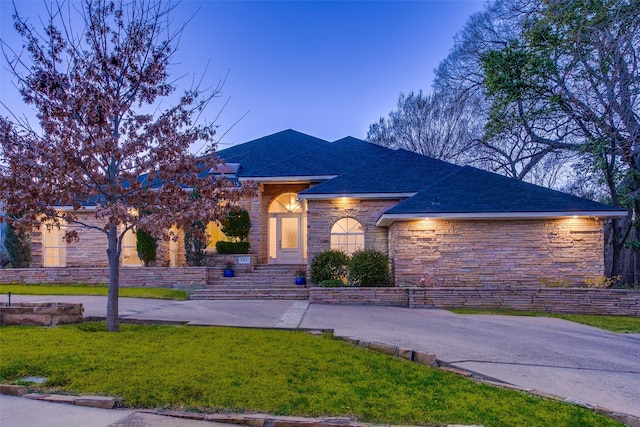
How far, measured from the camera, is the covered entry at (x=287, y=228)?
1834 centimetres

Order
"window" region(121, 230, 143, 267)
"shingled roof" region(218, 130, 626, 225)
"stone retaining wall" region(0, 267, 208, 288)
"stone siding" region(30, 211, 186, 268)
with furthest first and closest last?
"window" region(121, 230, 143, 267) < "stone siding" region(30, 211, 186, 268) < "stone retaining wall" region(0, 267, 208, 288) < "shingled roof" region(218, 130, 626, 225)

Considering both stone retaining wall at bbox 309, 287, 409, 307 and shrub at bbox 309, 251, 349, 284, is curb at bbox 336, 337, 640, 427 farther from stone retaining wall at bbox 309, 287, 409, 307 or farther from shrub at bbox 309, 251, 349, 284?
shrub at bbox 309, 251, 349, 284

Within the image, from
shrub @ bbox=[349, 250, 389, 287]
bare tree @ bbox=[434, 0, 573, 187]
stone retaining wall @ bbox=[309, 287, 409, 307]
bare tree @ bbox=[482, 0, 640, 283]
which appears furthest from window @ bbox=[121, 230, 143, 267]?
bare tree @ bbox=[482, 0, 640, 283]

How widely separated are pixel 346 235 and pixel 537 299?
6.61 meters

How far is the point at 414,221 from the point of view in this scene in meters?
13.0

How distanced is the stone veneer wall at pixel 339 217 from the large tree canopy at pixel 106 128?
7.83 meters

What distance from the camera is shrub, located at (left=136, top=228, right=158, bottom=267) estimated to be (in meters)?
15.3

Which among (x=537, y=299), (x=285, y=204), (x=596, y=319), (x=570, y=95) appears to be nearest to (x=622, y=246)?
(x=570, y=95)

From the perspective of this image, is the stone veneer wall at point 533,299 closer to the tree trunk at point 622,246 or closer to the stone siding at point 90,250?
the tree trunk at point 622,246

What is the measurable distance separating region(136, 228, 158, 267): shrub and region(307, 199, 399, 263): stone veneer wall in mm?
6115

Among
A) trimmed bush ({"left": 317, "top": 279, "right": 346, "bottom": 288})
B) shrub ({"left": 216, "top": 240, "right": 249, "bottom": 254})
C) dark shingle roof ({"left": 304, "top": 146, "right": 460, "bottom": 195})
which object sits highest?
dark shingle roof ({"left": 304, "top": 146, "right": 460, "bottom": 195})

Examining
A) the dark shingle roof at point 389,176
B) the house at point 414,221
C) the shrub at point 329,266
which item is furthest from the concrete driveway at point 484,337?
the dark shingle roof at point 389,176

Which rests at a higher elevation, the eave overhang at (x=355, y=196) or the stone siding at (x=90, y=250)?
the eave overhang at (x=355, y=196)

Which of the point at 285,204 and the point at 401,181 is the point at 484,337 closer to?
the point at 401,181
